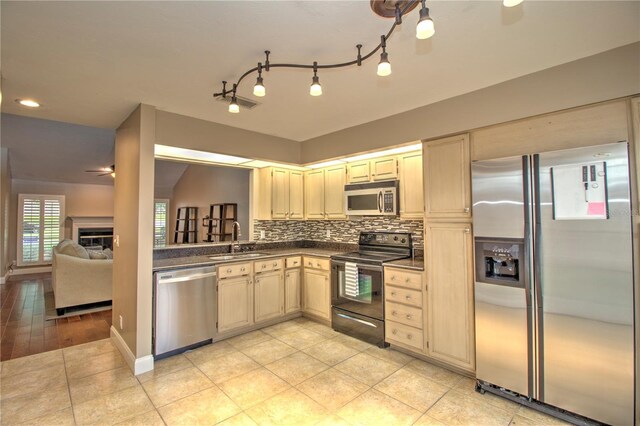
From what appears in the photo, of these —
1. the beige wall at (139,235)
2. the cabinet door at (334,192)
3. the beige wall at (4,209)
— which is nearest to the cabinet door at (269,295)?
the cabinet door at (334,192)

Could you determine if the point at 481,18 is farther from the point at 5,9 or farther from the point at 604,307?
the point at 5,9

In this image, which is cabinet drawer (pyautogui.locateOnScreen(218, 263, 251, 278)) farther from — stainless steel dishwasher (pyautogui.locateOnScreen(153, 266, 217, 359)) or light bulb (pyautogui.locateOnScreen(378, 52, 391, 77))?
light bulb (pyautogui.locateOnScreen(378, 52, 391, 77))

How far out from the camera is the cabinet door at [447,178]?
2770mm

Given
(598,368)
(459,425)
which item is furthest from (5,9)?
(598,368)

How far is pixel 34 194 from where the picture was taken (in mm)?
7719

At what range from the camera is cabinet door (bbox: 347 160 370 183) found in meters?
3.96

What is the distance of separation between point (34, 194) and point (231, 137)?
7.38 meters

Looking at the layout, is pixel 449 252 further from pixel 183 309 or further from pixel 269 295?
pixel 183 309

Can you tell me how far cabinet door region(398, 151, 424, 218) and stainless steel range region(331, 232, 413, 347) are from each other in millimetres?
447

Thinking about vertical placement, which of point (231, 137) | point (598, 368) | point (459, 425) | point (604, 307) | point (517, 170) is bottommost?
point (459, 425)

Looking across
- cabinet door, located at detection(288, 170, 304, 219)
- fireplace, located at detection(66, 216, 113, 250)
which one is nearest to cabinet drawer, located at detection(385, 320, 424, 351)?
cabinet door, located at detection(288, 170, 304, 219)

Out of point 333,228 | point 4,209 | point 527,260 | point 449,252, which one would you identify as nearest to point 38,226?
point 4,209

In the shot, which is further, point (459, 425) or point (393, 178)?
point (393, 178)

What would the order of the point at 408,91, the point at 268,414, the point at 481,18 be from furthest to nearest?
the point at 408,91, the point at 268,414, the point at 481,18
